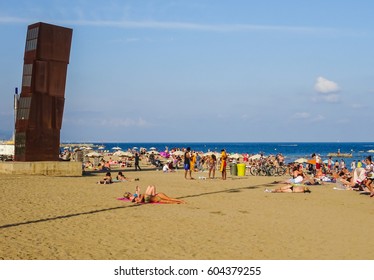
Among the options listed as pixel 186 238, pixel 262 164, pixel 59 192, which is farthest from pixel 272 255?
pixel 262 164

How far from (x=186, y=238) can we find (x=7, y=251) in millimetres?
3449

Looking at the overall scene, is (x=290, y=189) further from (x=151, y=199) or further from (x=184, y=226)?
(x=184, y=226)

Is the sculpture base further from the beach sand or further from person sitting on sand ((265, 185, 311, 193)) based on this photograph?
person sitting on sand ((265, 185, 311, 193))

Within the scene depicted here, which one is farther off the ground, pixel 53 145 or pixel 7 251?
pixel 53 145

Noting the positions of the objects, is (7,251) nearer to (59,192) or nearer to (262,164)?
(59,192)

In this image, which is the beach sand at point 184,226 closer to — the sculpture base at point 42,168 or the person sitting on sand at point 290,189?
the person sitting on sand at point 290,189

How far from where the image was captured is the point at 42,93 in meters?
24.6

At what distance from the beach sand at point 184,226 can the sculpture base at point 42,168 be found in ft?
16.9

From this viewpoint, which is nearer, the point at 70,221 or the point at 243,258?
the point at 243,258

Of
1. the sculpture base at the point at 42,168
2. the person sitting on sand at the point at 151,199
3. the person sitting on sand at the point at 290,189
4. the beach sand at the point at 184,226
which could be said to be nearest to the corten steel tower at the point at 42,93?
the sculpture base at the point at 42,168

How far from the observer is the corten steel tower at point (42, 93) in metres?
24.2

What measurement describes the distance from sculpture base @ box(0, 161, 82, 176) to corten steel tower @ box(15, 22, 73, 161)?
0.41 m

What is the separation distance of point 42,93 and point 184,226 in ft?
50.9
